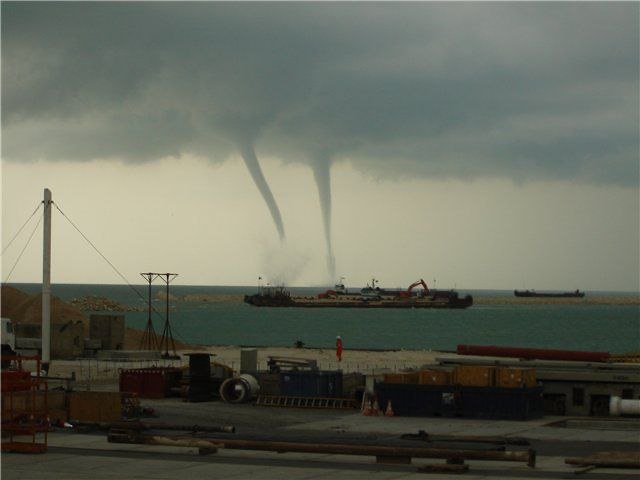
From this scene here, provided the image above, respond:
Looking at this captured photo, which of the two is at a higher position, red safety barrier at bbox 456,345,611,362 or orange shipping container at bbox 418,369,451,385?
red safety barrier at bbox 456,345,611,362

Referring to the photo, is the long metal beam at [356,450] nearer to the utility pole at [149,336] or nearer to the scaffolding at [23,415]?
the scaffolding at [23,415]

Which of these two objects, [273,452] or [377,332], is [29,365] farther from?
[377,332]

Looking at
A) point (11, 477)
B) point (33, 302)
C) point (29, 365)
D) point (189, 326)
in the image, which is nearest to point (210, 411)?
point (11, 477)

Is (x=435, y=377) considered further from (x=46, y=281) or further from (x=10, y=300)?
(x=10, y=300)

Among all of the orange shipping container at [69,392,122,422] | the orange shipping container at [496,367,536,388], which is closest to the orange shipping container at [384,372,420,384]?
the orange shipping container at [496,367,536,388]

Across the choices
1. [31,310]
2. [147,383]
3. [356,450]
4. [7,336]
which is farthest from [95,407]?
[31,310]

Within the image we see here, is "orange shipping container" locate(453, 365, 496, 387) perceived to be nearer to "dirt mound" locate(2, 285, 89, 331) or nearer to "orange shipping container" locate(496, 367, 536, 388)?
"orange shipping container" locate(496, 367, 536, 388)
